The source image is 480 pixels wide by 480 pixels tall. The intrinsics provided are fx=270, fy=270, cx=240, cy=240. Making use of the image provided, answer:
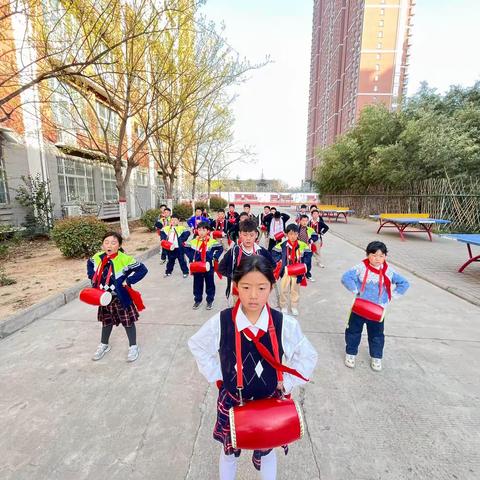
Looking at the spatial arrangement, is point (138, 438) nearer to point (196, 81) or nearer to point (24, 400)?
point (24, 400)

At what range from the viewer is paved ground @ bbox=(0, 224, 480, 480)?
1722 mm

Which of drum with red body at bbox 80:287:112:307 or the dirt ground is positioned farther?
the dirt ground

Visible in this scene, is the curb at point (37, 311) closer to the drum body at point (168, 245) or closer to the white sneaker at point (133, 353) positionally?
the drum body at point (168, 245)

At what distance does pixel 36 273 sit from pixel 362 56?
61926 millimetres

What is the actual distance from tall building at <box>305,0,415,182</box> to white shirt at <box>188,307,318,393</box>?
4641 cm

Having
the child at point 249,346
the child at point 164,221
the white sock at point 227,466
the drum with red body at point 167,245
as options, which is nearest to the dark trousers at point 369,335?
the child at point 249,346

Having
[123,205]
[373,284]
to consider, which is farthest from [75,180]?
[373,284]

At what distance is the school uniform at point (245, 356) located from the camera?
138 cm

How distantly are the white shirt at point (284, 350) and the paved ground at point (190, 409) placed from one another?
2.51 feet

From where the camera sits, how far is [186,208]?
58.5 ft

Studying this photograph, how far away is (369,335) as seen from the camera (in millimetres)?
2740

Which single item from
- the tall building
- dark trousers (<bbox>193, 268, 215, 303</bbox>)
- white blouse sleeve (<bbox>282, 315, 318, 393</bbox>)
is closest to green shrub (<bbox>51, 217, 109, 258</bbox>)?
dark trousers (<bbox>193, 268, 215, 303</bbox>)

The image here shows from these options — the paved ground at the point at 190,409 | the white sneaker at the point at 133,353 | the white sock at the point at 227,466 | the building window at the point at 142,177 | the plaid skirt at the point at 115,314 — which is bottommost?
the paved ground at the point at 190,409

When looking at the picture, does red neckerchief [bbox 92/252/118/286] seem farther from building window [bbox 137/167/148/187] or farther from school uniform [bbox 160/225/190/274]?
building window [bbox 137/167/148/187]
